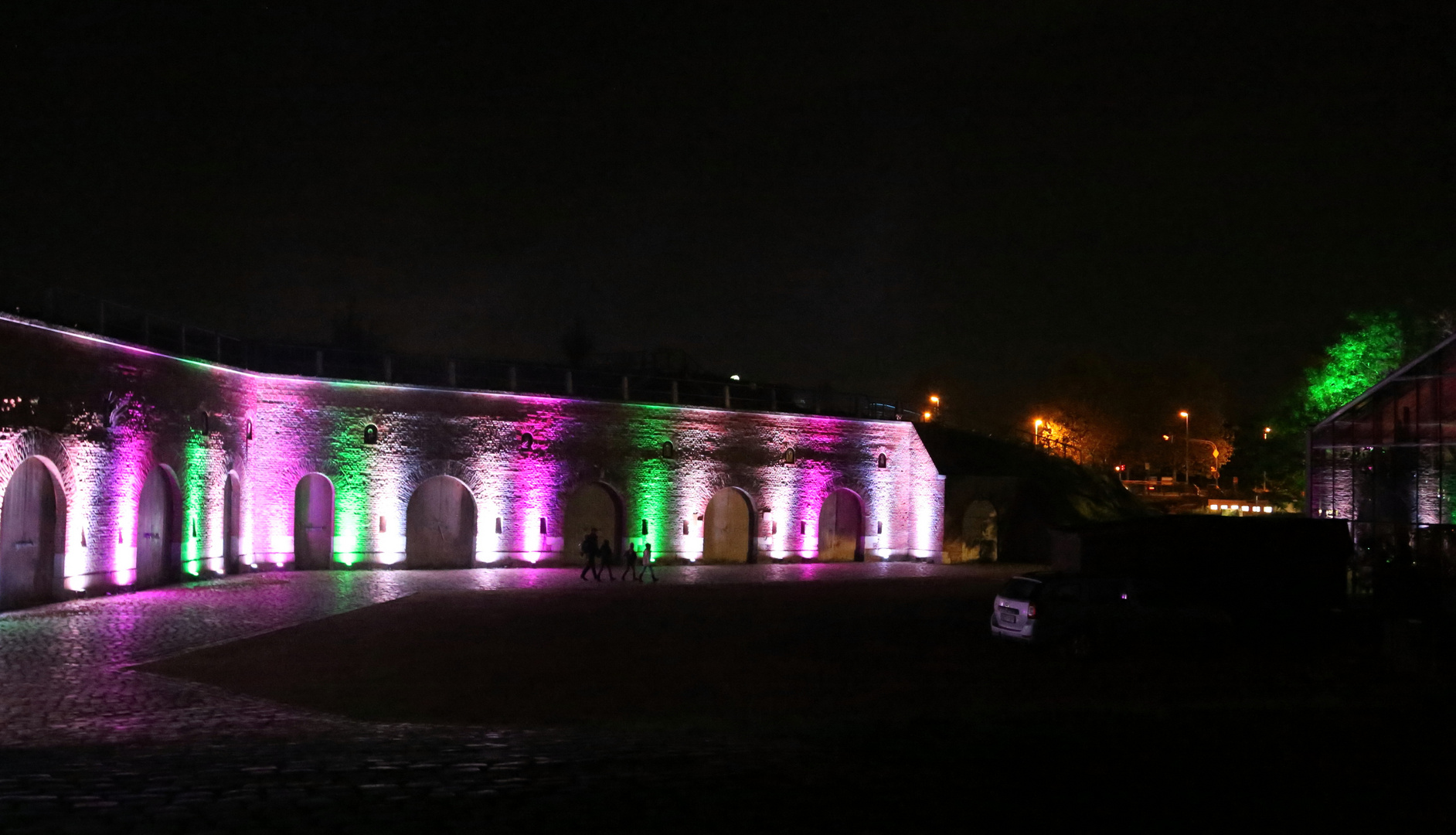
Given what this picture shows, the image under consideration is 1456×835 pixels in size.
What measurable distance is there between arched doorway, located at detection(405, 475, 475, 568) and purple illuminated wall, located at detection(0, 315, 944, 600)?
15.9 inches

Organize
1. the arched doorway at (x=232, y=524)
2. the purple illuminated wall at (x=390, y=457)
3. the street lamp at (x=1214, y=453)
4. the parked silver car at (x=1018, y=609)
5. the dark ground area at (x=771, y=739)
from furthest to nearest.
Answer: the street lamp at (x=1214, y=453) → the arched doorway at (x=232, y=524) → the purple illuminated wall at (x=390, y=457) → the parked silver car at (x=1018, y=609) → the dark ground area at (x=771, y=739)

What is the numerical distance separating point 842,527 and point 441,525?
14.8m

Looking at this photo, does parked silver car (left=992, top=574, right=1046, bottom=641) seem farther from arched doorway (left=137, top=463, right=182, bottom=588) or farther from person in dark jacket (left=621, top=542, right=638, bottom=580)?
arched doorway (left=137, top=463, right=182, bottom=588)

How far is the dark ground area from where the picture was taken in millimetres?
7332

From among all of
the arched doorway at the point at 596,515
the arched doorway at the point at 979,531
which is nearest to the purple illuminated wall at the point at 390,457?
the arched doorway at the point at 596,515

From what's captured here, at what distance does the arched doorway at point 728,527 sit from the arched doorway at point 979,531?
8.60 meters

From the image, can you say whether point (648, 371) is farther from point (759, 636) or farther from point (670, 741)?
point (670, 741)

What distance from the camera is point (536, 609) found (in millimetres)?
21500

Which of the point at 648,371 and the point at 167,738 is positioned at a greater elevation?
the point at 648,371

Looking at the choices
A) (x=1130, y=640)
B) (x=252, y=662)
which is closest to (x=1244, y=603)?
(x=1130, y=640)

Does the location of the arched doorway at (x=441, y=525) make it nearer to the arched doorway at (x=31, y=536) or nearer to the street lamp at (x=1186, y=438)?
the arched doorway at (x=31, y=536)

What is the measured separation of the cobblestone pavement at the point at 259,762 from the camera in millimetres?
7012

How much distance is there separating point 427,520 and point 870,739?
23.3m

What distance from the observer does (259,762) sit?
28.4 feet
